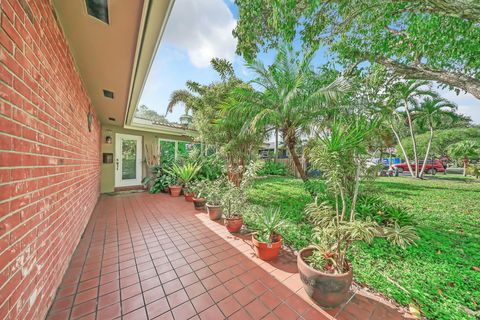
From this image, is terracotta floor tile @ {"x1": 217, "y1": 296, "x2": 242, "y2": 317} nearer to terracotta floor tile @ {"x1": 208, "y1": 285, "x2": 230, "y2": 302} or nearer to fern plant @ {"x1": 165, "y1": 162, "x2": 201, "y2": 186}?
terracotta floor tile @ {"x1": 208, "y1": 285, "x2": 230, "y2": 302}

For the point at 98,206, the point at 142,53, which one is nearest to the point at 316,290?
the point at 142,53

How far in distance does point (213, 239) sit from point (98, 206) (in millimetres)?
4159

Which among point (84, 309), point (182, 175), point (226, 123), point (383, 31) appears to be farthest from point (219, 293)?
point (383, 31)

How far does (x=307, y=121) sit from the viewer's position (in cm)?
433

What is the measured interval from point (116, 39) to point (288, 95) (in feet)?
10.6

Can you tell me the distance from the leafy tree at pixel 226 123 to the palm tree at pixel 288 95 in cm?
56

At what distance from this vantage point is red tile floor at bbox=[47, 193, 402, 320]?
175 cm

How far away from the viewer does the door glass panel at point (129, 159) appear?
756 centimetres

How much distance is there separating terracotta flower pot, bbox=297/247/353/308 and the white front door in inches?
312

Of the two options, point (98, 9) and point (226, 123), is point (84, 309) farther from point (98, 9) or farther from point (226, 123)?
point (226, 123)

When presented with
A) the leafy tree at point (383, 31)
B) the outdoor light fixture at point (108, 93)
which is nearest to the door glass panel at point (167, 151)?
the outdoor light fixture at point (108, 93)

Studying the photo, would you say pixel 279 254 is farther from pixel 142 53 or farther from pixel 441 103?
pixel 441 103

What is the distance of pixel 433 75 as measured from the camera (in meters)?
4.33

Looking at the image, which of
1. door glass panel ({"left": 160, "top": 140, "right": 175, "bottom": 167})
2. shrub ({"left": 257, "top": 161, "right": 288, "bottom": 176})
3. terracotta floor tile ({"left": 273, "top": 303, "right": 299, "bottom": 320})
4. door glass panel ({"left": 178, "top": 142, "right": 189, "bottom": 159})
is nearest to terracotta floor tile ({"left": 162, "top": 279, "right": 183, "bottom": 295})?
terracotta floor tile ({"left": 273, "top": 303, "right": 299, "bottom": 320})
